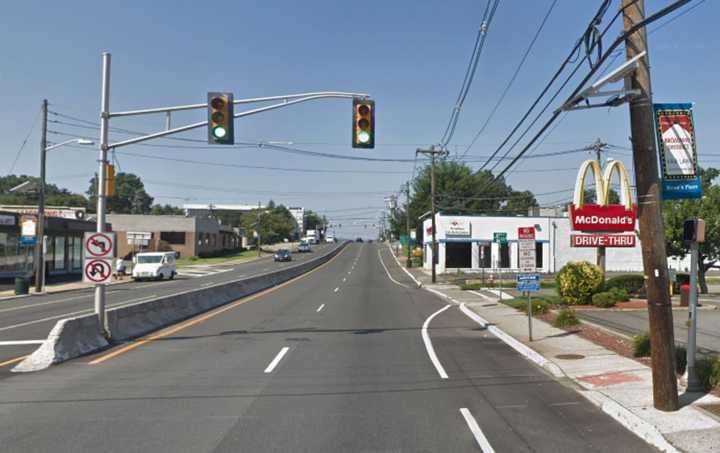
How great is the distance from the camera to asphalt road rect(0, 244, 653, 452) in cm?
721

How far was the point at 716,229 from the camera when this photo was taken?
2766 centimetres

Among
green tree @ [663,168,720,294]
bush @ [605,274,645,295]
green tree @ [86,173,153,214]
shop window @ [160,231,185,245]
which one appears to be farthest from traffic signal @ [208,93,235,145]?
green tree @ [86,173,153,214]

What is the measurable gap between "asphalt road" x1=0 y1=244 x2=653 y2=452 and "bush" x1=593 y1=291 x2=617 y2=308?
8.97 meters

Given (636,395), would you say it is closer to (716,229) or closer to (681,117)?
(681,117)

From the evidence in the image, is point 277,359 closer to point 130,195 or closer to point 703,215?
point 703,215

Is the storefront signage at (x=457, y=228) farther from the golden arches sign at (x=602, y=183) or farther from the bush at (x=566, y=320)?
the bush at (x=566, y=320)

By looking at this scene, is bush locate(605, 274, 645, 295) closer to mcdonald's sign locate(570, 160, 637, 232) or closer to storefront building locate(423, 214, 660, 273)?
mcdonald's sign locate(570, 160, 637, 232)

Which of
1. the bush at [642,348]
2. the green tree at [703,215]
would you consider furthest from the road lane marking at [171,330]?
the green tree at [703,215]

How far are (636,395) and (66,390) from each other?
8.91 meters

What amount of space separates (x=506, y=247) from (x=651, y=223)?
1909 inches

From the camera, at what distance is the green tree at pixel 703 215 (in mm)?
27297

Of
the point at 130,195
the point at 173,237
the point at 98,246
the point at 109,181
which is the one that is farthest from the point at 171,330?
the point at 130,195

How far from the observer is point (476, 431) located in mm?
7668

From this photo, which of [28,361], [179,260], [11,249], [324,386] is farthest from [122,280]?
[324,386]
